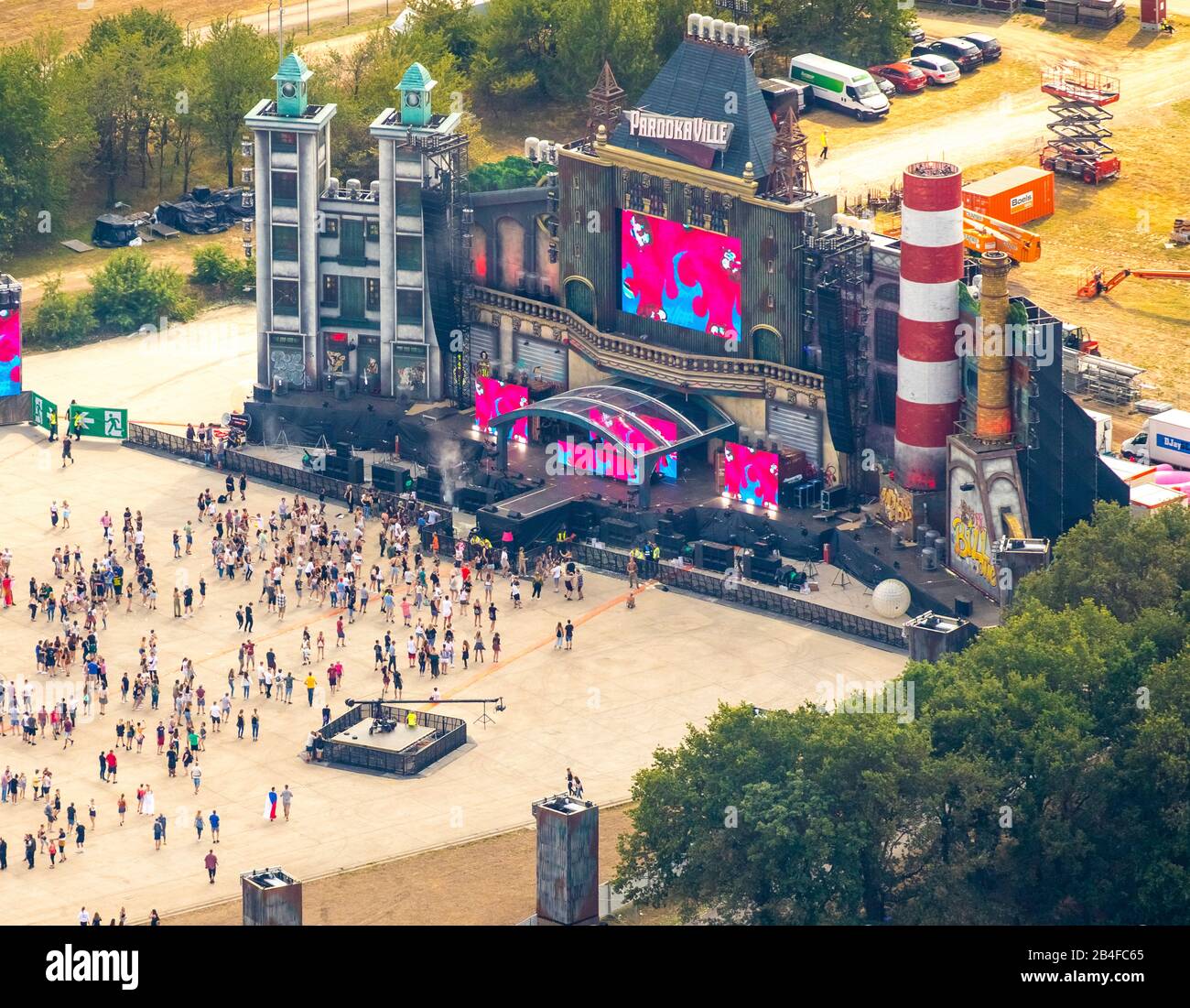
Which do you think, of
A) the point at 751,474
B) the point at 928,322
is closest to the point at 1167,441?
the point at 928,322

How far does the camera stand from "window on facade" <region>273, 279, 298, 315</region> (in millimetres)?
181375

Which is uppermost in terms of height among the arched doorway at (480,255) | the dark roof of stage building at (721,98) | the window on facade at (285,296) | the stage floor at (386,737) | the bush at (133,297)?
the dark roof of stage building at (721,98)

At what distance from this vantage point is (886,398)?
162 m

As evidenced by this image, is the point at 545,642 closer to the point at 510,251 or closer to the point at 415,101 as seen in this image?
the point at 510,251

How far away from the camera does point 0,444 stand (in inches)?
7151

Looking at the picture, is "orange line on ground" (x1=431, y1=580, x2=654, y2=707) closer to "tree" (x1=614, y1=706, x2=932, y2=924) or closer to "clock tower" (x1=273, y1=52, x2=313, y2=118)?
"tree" (x1=614, y1=706, x2=932, y2=924)

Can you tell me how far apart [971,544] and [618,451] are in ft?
68.6

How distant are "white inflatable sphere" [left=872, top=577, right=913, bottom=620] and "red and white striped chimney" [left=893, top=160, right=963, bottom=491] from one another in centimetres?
576

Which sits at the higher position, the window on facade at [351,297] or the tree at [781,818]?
the window on facade at [351,297]

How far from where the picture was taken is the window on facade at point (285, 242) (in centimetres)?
18025

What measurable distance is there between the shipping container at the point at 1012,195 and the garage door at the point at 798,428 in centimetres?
3158

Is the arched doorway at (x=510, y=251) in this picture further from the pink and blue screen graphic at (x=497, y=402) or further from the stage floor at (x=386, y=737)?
the stage floor at (x=386, y=737)

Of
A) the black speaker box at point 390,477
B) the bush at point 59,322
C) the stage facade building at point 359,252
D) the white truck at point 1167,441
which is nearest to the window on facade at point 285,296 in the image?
the stage facade building at point 359,252

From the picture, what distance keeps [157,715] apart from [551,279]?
1464 inches
